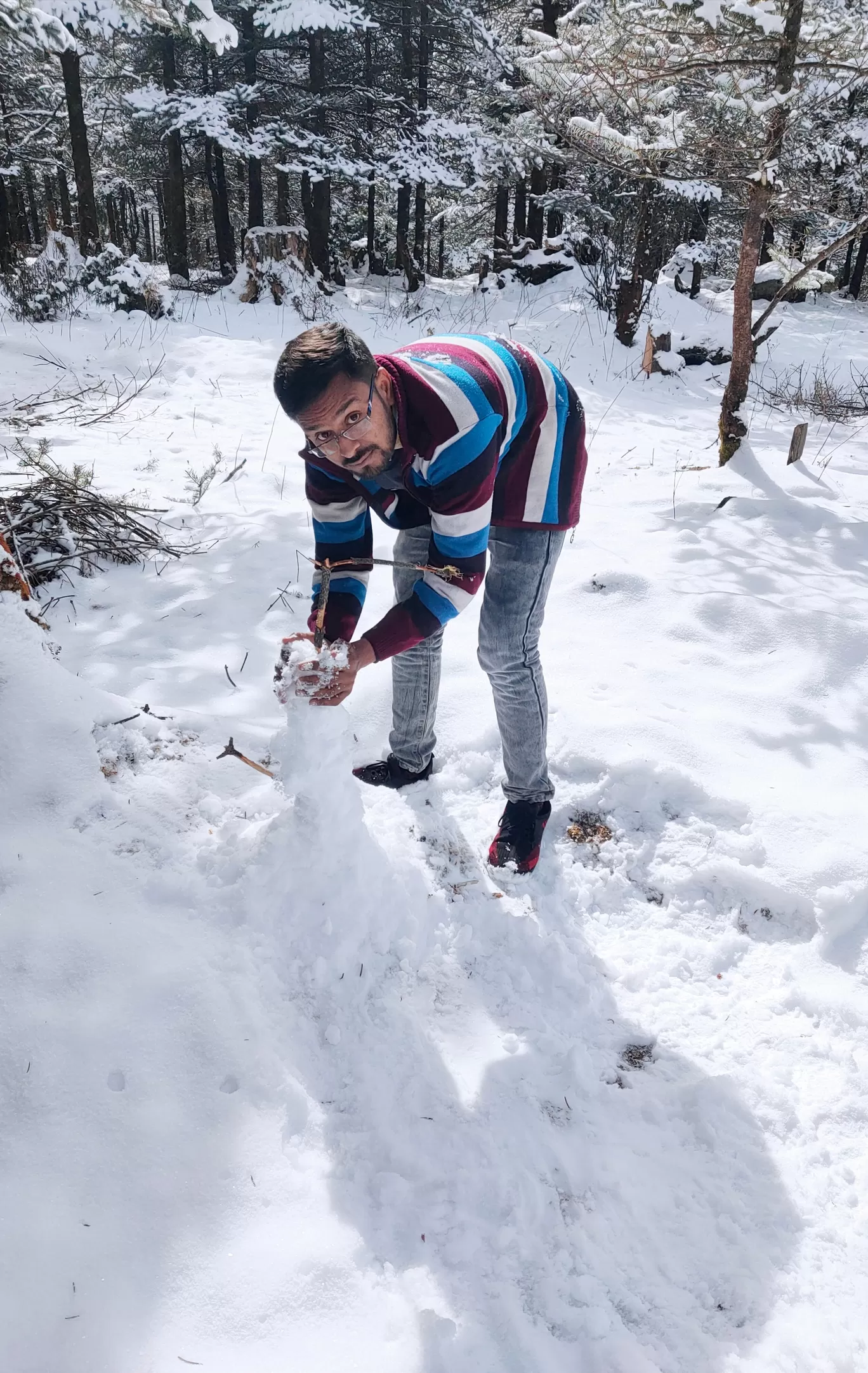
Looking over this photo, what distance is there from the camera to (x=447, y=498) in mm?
1764

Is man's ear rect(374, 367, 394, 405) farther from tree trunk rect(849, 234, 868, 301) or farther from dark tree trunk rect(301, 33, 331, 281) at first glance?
tree trunk rect(849, 234, 868, 301)

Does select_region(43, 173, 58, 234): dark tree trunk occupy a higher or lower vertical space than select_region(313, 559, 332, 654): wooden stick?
higher

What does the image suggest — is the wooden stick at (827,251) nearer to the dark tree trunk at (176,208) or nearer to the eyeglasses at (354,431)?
the eyeglasses at (354,431)

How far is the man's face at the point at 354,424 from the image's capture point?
1626mm

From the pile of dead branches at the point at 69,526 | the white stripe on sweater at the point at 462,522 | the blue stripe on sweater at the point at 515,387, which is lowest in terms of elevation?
the pile of dead branches at the point at 69,526

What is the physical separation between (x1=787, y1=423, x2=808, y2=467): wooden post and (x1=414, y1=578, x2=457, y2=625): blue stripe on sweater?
4.49 metres

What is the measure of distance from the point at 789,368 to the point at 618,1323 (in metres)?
11.5

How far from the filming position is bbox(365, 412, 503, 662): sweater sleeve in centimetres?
174

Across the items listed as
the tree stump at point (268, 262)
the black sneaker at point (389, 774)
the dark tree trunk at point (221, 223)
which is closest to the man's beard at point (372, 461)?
the black sneaker at point (389, 774)

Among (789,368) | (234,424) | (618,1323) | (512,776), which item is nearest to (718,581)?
(512,776)

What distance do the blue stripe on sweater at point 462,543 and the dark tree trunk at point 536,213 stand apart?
13.6 m

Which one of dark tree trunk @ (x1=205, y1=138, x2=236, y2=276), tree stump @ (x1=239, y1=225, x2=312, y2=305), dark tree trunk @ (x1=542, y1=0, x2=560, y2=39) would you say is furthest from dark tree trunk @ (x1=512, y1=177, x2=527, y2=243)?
tree stump @ (x1=239, y1=225, x2=312, y2=305)

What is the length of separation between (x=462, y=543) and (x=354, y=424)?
0.37 metres

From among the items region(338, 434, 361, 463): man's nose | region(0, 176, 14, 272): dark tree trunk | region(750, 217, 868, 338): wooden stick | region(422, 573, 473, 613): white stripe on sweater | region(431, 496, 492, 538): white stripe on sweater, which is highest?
region(0, 176, 14, 272): dark tree trunk
